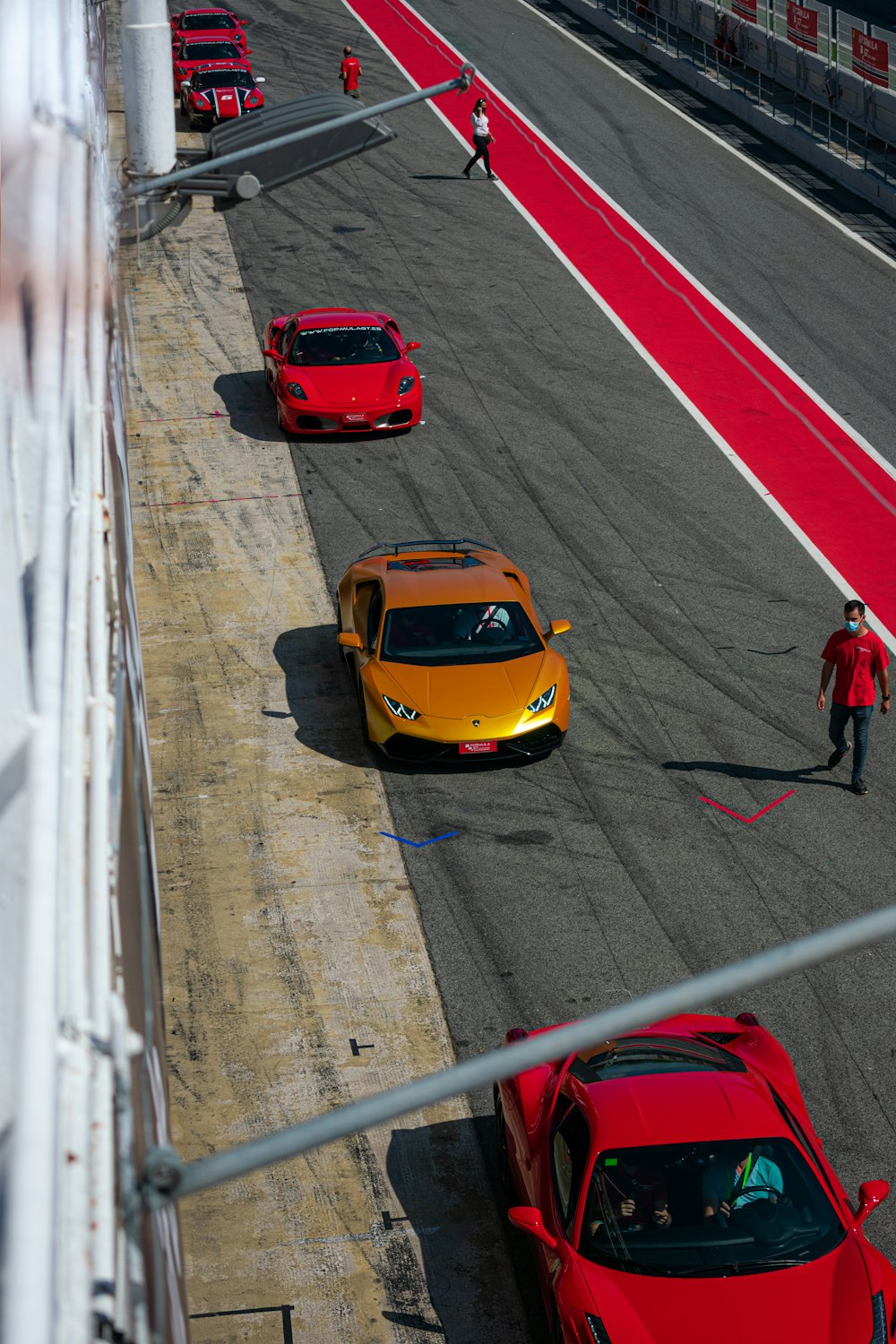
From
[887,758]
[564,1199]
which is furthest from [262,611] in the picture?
[564,1199]

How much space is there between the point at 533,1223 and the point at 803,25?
3415cm

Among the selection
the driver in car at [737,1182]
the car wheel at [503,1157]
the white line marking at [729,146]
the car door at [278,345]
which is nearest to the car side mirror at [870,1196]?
the driver in car at [737,1182]

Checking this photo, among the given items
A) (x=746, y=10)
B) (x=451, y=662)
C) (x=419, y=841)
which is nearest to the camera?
(x=419, y=841)

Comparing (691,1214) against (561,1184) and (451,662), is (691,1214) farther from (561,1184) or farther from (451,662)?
(451,662)

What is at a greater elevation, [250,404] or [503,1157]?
[250,404]

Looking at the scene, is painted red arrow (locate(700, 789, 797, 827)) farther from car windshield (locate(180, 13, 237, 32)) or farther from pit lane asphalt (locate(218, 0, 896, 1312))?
car windshield (locate(180, 13, 237, 32))

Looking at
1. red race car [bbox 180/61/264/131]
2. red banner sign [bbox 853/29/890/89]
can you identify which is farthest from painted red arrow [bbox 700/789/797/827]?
red banner sign [bbox 853/29/890/89]

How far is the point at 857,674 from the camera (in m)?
13.2

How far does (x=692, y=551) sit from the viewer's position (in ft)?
59.7

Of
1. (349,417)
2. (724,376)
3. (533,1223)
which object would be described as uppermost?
(533,1223)

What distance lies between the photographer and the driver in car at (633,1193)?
24.9 feet

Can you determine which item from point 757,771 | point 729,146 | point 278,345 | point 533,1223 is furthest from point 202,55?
point 533,1223

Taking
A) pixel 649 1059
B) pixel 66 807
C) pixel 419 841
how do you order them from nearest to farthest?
pixel 66 807, pixel 649 1059, pixel 419 841

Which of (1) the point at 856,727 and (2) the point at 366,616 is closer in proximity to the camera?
(1) the point at 856,727
